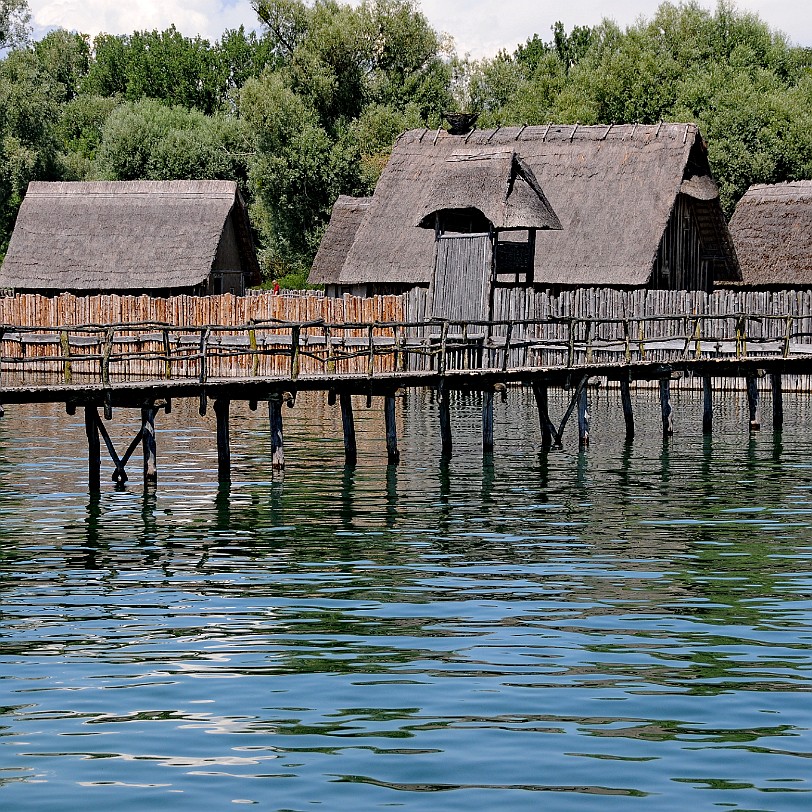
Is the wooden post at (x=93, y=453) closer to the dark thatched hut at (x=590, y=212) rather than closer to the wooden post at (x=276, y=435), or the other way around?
the wooden post at (x=276, y=435)

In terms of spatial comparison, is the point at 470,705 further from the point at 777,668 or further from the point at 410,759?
the point at 777,668

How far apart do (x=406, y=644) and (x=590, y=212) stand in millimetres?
34422

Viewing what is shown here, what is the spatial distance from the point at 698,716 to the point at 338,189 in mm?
60473

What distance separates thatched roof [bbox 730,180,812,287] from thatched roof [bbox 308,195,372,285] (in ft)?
43.9

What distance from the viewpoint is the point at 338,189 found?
69.4 meters

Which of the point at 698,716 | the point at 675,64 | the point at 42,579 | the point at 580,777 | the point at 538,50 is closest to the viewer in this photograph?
the point at 580,777

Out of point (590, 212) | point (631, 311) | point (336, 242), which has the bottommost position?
point (631, 311)

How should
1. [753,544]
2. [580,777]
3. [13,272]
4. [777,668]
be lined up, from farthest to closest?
[13,272] < [753,544] < [777,668] < [580,777]

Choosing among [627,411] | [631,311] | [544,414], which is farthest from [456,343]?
[631,311]

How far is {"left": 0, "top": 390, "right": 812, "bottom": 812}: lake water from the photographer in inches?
356

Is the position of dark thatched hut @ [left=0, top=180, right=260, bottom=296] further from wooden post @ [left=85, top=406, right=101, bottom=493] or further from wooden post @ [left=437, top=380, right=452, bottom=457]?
wooden post @ [left=85, top=406, right=101, bottom=493]

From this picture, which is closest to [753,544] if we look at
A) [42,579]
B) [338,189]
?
[42,579]

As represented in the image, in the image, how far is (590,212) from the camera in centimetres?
4556

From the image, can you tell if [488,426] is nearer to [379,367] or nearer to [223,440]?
[223,440]
